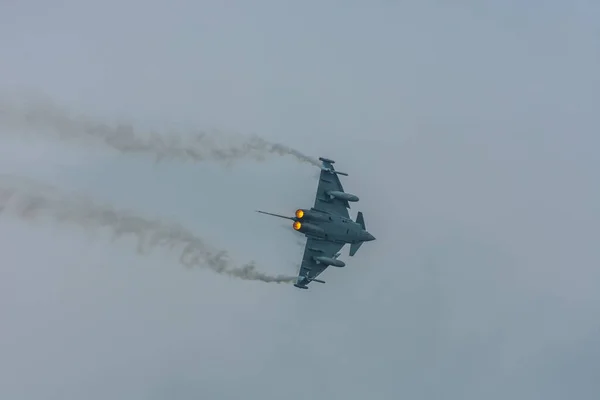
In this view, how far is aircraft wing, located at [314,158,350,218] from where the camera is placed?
63.1 m

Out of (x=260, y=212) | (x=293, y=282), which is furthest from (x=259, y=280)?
(x=260, y=212)

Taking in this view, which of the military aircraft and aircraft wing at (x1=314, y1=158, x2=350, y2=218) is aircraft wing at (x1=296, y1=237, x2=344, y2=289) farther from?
aircraft wing at (x1=314, y1=158, x2=350, y2=218)

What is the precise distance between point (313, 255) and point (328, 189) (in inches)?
178

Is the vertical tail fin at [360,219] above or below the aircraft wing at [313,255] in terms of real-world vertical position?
above

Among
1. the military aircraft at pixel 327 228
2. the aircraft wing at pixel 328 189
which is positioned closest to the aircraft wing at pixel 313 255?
the military aircraft at pixel 327 228

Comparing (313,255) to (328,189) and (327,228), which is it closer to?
(327,228)

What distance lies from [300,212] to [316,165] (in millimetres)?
3765

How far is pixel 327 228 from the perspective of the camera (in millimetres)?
62625

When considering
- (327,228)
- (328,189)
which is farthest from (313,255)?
(328,189)

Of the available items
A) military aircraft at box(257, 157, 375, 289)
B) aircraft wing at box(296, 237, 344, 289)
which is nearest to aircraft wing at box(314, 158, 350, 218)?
military aircraft at box(257, 157, 375, 289)

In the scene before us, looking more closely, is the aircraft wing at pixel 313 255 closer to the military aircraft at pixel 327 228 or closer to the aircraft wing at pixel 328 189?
the military aircraft at pixel 327 228

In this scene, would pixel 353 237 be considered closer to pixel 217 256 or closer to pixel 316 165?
pixel 316 165

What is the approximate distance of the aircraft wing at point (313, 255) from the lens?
64.1 metres

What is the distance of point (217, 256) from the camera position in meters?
60.0
